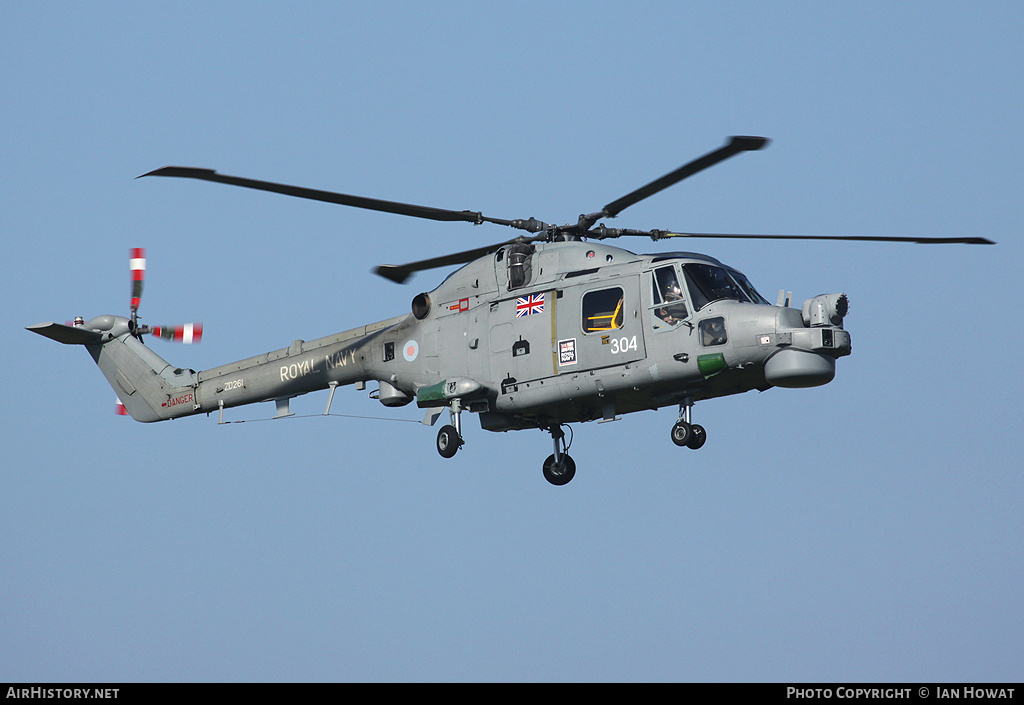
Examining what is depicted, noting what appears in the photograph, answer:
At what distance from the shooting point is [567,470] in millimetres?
26172

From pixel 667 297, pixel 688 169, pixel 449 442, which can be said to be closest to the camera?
pixel 688 169

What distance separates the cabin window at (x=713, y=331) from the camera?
73.7 ft

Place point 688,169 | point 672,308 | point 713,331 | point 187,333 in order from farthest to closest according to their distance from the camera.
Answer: point 187,333, point 672,308, point 713,331, point 688,169

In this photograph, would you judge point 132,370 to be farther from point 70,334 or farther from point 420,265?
point 420,265

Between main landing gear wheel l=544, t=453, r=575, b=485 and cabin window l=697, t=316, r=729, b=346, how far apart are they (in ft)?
15.8

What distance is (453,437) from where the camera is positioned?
2530 cm

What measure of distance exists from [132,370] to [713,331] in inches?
632

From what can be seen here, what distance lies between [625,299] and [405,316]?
5.57m

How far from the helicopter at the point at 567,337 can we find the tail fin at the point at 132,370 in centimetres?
288

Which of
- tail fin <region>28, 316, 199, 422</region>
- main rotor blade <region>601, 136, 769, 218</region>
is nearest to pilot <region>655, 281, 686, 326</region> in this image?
main rotor blade <region>601, 136, 769, 218</region>

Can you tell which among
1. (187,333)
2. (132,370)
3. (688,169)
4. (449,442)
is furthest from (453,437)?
(132,370)

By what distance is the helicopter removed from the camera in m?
22.2

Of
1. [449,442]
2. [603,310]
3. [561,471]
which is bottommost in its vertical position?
[561,471]

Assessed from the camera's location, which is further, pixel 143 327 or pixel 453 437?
pixel 143 327
